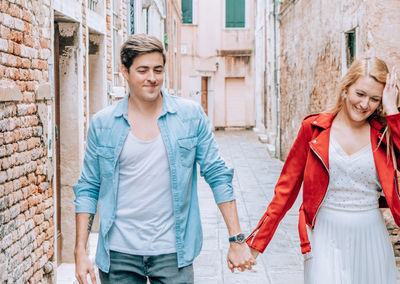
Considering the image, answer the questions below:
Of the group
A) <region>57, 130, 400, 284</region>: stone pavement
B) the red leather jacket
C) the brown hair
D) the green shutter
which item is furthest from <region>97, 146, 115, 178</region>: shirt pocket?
the green shutter

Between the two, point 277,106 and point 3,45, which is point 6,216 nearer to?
point 3,45

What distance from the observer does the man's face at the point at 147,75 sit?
9.52 feet

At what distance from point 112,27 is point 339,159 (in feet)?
17.4

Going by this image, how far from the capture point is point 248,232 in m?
7.69

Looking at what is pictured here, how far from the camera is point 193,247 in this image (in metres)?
2.93

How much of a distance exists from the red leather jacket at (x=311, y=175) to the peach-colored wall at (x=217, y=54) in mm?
23438

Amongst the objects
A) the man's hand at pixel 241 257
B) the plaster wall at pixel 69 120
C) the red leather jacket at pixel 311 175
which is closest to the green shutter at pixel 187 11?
the plaster wall at pixel 69 120

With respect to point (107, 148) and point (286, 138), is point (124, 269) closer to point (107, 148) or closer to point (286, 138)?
point (107, 148)

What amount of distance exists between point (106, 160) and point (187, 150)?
378mm

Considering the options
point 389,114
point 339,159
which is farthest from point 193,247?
point 389,114

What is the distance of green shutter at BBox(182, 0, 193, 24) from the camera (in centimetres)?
2668

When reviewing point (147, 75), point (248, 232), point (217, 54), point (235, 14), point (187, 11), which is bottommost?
point (248, 232)

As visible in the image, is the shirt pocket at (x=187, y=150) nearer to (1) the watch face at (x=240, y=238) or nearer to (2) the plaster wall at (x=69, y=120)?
(1) the watch face at (x=240, y=238)

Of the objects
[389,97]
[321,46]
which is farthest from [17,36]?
[321,46]
